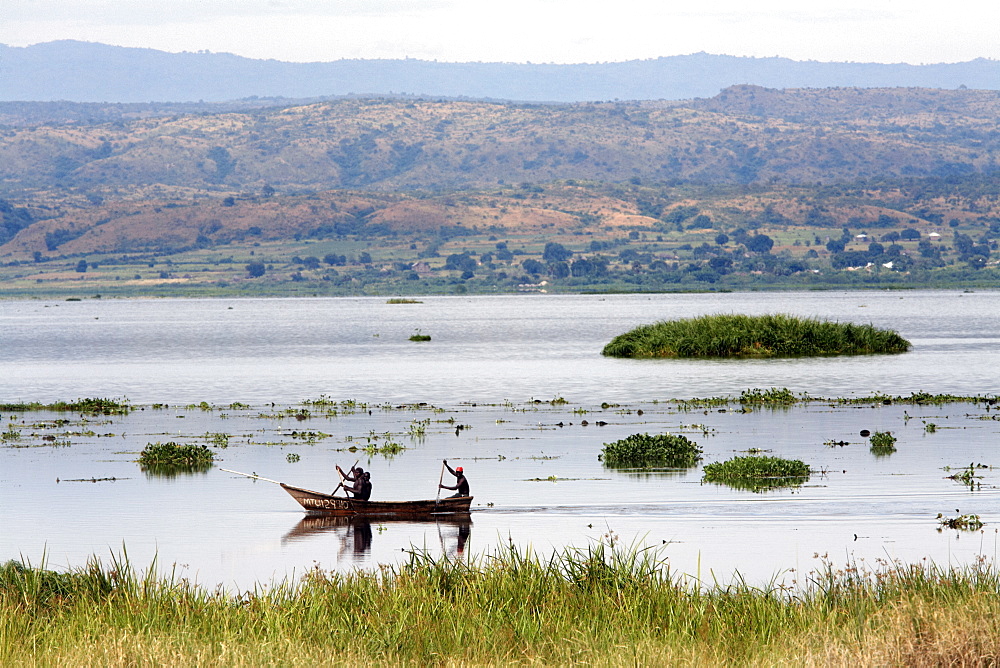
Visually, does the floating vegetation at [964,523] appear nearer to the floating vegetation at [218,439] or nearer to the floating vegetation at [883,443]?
the floating vegetation at [883,443]

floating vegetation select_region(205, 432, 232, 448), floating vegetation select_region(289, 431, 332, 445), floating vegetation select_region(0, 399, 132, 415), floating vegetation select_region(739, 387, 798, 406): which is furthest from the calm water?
floating vegetation select_region(739, 387, 798, 406)

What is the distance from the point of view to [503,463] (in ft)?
118

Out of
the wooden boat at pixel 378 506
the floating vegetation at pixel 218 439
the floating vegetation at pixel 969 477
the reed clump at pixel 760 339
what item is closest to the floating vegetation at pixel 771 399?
the floating vegetation at pixel 969 477

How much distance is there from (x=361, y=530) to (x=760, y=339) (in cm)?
4611

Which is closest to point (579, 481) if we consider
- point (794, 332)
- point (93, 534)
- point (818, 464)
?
point (818, 464)

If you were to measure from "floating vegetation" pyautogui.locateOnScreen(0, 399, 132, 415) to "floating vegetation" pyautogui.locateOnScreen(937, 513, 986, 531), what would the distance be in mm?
35972

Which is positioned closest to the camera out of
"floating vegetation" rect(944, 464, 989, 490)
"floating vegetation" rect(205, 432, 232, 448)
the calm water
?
the calm water

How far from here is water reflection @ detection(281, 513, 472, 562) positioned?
25219mm

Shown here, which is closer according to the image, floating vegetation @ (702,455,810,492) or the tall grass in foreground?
the tall grass in foreground

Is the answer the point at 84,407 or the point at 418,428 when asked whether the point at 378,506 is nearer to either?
the point at 418,428

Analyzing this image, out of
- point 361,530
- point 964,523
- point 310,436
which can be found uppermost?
point 964,523

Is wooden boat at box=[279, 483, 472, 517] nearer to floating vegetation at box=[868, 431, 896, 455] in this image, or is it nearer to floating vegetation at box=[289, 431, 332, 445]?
floating vegetation at box=[289, 431, 332, 445]

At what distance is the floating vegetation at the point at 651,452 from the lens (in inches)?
1390

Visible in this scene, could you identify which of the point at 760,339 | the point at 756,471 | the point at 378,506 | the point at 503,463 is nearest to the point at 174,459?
the point at 503,463
